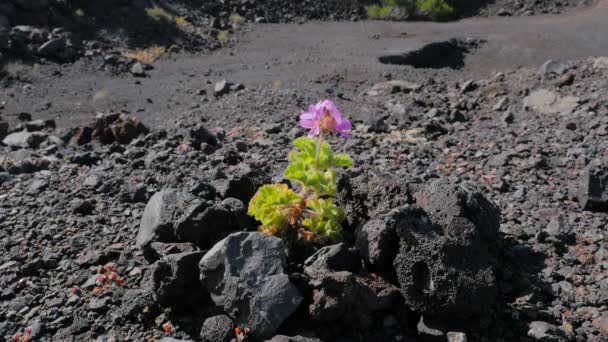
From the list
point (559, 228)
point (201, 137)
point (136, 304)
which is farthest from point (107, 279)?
point (559, 228)

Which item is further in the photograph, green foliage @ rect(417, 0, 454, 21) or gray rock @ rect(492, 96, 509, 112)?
green foliage @ rect(417, 0, 454, 21)

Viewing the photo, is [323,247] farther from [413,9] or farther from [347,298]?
[413,9]

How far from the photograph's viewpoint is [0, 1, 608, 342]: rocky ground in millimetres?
2682

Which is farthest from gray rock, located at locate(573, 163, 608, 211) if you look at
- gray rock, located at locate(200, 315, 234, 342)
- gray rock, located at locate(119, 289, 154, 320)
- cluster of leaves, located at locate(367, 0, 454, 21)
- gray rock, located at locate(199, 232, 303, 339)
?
cluster of leaves, located at locate(367, 0, 454, 21)

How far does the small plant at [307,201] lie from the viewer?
3.00 meters

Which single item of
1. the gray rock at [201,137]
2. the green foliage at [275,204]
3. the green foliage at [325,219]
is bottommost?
the gray rock at [201,137]

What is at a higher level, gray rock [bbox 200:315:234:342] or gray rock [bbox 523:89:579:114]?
gray rock [bbox 200:315:234:342]

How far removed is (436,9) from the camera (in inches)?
698

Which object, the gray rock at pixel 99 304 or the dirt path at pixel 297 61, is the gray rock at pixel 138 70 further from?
the gray rock at pixel 99 304

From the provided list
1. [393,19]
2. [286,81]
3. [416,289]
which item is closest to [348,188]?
[416,289]

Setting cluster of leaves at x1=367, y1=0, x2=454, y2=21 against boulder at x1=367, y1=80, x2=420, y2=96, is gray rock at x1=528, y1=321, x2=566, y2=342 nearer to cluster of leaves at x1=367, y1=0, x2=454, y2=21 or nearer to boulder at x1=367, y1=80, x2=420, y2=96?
boulder at x1=367, y1=80, x2=420, y2=96

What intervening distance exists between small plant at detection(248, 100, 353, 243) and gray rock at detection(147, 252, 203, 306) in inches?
17.2

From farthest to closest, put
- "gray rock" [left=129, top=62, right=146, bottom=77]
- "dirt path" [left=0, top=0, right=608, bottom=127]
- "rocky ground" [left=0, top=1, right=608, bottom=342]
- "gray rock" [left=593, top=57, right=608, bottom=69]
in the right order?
"gray rock" [left=129, top=62, right=146, bottom=77] < "dirt path" [left=0, top=0, right=608, bottom=127] < "gray rock" [left=593, top=57, right=608, bottom=69] < "rocky ground" [left=0, top=1, right=608, bottom=342]

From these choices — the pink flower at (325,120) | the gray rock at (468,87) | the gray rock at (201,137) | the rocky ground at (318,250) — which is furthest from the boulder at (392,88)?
the pink flower at (325,120)
